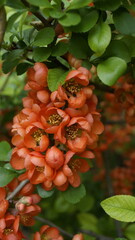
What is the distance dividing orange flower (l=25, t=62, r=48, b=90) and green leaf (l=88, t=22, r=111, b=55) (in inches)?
5.3

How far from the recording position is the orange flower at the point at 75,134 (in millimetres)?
836

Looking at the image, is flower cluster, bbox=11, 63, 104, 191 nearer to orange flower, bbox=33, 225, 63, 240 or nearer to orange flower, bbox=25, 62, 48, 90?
orange flower, bbox=25, 62, 48, 90

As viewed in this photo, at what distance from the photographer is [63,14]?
0.73 m

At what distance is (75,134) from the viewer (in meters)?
0.87

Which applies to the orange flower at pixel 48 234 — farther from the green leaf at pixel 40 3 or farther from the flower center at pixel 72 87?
the green leaf at pixel 40 3

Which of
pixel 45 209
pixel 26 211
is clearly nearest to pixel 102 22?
pixel 26 211

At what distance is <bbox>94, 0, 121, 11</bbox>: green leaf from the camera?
75 centimetres

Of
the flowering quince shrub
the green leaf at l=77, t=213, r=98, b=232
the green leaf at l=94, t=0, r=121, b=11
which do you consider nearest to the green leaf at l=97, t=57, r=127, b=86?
the flowering quince shrub

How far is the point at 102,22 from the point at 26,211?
0.48 meters

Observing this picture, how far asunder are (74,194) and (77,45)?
1.22 feet

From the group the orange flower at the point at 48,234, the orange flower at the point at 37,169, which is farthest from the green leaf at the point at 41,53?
the orange flower at the point at 48,234

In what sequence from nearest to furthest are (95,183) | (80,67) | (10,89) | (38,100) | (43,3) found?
(43,3), (80,67), (38,100), (10,89), (95,183)

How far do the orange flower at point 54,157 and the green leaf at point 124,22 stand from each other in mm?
291

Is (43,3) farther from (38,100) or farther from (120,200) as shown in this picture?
(120,200)
